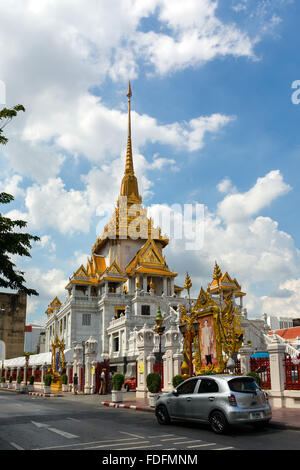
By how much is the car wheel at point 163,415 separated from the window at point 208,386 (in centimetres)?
170

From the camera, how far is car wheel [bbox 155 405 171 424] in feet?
42.9

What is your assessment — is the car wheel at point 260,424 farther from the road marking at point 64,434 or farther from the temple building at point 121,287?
the temple building at point 121,287

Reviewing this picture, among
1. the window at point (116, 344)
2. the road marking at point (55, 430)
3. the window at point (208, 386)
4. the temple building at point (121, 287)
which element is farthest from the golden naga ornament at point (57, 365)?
the window at point (208, 386)

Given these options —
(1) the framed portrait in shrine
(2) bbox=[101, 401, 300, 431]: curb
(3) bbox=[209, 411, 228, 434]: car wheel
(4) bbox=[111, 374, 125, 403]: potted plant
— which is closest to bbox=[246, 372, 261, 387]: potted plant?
(1) the framed portrait in shrine

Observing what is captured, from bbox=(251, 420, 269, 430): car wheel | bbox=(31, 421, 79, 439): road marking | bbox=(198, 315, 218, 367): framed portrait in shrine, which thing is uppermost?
bbox=(198, 315, 218, 367): framed portrait in shrine

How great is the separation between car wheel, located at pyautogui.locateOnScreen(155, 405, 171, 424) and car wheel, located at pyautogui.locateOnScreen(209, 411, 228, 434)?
6.85 ft

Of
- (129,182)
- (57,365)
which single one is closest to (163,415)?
(57,365)

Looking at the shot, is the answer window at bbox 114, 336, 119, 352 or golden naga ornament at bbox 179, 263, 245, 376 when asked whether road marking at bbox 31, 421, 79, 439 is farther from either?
window at bbox 114, 336, 119, 352

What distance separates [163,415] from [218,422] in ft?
8.48

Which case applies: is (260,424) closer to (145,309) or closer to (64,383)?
(64,383)

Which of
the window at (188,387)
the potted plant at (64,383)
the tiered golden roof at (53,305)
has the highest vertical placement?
the tiered golden roof at (53,305)

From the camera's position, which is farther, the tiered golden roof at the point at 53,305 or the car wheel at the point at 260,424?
the tiered golden roof at the point at 53,305

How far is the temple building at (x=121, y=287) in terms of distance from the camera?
5031 centimetres
